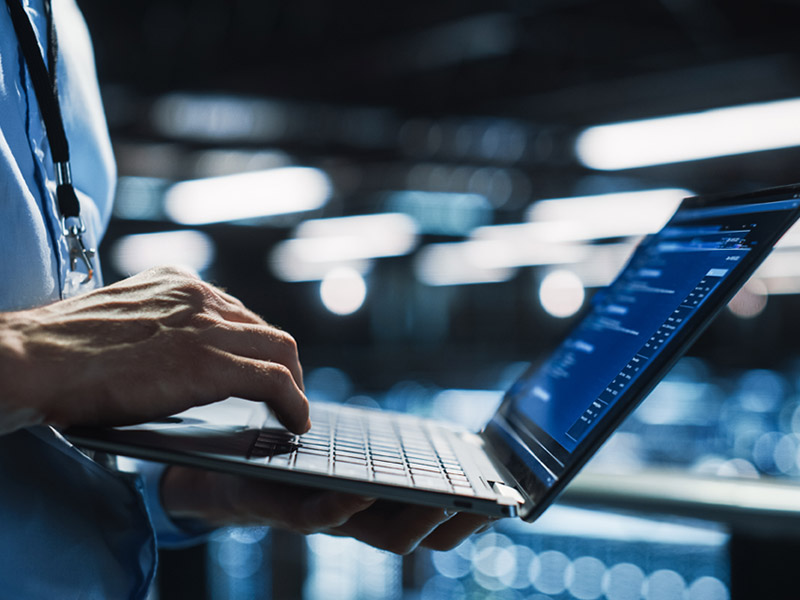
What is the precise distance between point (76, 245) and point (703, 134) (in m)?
5.18

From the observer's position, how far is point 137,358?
552 mm

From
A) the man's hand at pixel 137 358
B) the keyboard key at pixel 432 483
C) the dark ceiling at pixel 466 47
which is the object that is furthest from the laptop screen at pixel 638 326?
the dark ceiling at pixel 466 47

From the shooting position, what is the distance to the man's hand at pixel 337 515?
2.16ft

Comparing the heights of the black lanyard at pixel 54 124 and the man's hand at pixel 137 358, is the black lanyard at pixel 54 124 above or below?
above

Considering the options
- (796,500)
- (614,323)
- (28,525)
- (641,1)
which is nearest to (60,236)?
(28,525)

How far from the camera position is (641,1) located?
504cm

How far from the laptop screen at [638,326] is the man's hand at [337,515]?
0.10 metres

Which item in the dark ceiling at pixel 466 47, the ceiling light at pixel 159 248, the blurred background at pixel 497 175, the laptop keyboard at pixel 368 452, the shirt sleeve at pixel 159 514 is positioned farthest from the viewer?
the ceiling light at pixel 159 248

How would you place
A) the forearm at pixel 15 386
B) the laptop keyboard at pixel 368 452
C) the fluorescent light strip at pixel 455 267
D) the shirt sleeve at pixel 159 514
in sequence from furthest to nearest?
the fluorescent light strip at pixel 455 267, the shirt sleeve at pixel 159 514, the laptop keyboard at pixel 368 452, the forearm at pixel 15 386

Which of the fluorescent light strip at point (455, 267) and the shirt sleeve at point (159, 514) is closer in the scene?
the shirt sleeve at point (159, 514)

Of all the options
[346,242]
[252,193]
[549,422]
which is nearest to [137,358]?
[549,422]

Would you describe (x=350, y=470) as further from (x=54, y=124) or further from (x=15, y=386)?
(x=54, y=124)

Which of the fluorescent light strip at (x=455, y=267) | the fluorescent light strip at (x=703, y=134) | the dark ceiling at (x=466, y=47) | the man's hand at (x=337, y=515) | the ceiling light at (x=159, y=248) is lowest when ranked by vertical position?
the fluorescent light strip at (x=455, y=267)

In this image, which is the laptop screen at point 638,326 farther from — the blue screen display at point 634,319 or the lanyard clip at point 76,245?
the lanyard clip at point 76,245
